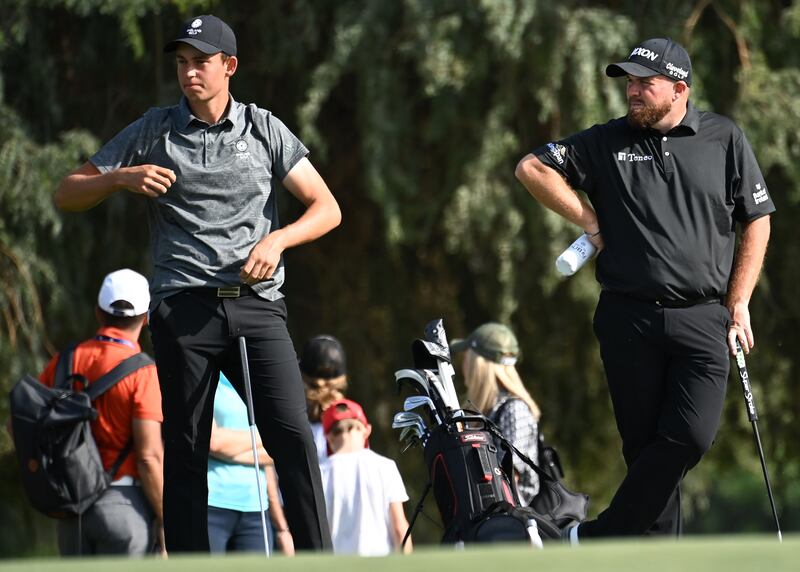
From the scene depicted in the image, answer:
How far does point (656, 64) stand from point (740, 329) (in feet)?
3.19

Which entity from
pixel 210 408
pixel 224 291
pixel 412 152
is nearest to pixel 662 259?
pixel 224 291

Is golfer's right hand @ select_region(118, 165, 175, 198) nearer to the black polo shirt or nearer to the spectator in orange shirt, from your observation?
the spectator in orange shirt

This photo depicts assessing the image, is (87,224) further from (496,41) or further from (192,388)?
(192,388)

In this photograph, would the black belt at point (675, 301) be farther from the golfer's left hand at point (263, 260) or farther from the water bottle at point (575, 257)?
the golfer's left hand at point (263, 260)

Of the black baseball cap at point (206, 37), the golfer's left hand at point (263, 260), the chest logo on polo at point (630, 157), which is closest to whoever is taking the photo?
the golfer's left hand at point (263, 260)

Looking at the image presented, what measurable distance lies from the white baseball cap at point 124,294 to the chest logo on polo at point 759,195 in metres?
2.38

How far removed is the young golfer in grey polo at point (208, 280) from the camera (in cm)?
482

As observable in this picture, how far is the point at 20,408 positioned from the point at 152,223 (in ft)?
3.99

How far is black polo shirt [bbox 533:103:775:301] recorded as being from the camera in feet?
17.0

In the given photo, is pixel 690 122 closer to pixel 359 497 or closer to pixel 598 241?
pixel 598 241

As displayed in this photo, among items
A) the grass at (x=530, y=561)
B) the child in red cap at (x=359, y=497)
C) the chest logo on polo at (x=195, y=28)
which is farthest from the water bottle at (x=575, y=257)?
the grass at (x=530, y=561)

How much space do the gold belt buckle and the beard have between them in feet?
5.07

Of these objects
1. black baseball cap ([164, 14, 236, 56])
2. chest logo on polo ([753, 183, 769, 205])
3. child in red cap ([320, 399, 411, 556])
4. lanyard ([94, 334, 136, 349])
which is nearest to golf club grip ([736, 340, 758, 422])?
chest logo on polo ([753, 183, 769, 205])

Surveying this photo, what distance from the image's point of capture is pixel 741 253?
17.7 feet
